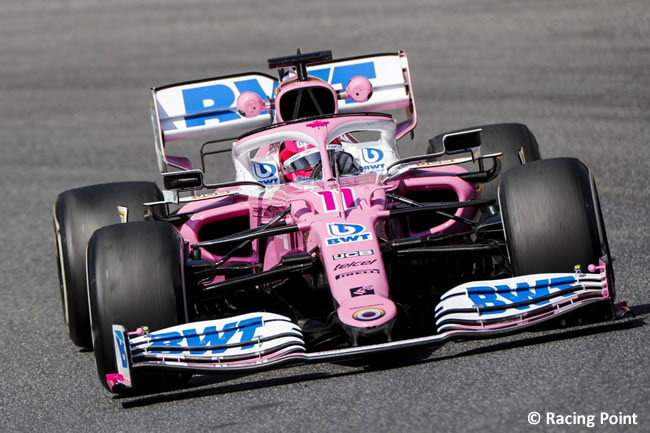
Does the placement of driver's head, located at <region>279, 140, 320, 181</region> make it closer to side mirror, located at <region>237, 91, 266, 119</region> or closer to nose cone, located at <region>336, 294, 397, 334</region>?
side mirror, located at <region>237, 91, 266, 119</region>

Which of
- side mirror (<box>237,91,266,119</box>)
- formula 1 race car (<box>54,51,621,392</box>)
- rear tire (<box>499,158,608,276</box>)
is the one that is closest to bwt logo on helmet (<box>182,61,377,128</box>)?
formula 1 race car (<box>54,51,621,392</box>)

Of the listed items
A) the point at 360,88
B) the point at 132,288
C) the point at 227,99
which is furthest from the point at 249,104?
the point at 132,288

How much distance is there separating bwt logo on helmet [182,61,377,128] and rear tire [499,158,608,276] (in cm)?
316

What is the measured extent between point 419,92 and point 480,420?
12697 millimetres

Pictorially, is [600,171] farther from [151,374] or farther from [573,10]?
[573,10]

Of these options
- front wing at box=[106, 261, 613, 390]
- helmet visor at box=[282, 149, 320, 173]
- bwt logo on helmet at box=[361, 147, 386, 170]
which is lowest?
front wing at box=[106, 261, 613, 390]

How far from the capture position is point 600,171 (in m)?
12.8

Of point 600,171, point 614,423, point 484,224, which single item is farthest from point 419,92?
point 614,423

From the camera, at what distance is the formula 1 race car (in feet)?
21.6

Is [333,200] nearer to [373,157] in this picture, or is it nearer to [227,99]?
[373,157]

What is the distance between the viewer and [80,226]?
8.40 meters

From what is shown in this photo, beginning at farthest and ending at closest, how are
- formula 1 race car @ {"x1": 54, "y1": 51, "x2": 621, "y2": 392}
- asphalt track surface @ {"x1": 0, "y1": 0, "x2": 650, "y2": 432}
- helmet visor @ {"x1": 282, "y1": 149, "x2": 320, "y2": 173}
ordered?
1. helmet visor @ {"x1": 282, "y1": 149, "x2": 320, "y2": 173}
2. formula 1 race car @ {"x1": 54, "y1": 51, "x2": 621, "y2": 392}
3. asphalt track surface @ {"x1": 0, "y1": 0, "x2": 650, "y2": 432}

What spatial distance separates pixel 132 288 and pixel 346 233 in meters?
1.33

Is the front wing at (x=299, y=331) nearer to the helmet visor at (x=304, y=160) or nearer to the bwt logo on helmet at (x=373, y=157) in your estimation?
the helmet visor at (x=304, y=160)
